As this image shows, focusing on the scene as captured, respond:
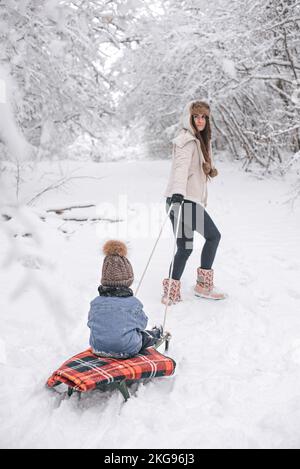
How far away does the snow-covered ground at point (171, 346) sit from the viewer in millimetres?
1768

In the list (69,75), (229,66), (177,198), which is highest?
(229,66)

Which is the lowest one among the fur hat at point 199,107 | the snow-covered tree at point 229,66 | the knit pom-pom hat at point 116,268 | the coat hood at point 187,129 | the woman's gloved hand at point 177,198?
the knit pom-pom hat at point 116,268

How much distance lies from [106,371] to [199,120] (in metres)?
2.46

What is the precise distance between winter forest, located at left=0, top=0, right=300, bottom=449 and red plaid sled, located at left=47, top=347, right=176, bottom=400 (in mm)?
110

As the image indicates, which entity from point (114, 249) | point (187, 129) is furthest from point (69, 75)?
point (114, 249)

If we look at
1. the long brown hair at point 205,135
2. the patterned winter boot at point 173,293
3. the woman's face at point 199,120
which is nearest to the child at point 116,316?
the patterned winter boot at point 173,293

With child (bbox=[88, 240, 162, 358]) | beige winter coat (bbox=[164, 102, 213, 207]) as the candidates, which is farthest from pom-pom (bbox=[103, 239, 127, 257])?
beige winter coat (bbox=[164, 102, 213, 207])

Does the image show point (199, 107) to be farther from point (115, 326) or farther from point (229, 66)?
point (229, 66)

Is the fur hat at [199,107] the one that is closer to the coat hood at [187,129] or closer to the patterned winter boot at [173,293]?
the coat hood at [187,129]

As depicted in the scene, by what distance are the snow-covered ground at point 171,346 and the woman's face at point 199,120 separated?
5.40ft

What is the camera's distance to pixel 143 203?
8.16 m

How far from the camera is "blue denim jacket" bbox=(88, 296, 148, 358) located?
8.77 feet

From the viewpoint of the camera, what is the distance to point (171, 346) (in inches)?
130
